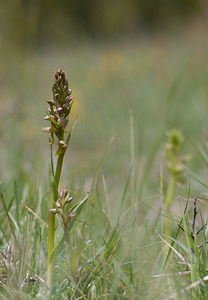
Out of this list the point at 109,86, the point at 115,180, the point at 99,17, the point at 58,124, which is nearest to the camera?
the point at 58,124

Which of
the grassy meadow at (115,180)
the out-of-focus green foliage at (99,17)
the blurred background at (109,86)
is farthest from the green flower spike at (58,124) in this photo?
the out-of-focus green foliage at (99,17)

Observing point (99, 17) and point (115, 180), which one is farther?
point (99, 17)

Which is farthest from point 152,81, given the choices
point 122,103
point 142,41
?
point 142,41

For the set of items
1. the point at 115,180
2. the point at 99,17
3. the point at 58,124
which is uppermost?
the point at 99,17

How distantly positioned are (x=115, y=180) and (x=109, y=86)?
2789mm

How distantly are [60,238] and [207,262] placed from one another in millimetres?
257

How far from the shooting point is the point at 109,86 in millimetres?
4555

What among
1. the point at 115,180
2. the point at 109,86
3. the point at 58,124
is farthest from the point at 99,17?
the point at 58,124

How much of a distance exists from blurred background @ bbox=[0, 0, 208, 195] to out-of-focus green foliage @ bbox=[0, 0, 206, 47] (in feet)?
0.16

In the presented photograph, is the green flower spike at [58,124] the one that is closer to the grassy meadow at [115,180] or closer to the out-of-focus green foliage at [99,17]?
the grassy meadow at [115,180]

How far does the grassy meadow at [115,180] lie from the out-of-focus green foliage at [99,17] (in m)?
0.43

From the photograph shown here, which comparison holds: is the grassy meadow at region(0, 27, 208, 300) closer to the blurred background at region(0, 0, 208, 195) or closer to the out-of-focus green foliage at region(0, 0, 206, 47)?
the blurred background at region(0, 0, 208, 195)

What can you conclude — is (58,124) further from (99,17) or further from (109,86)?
(99,17)

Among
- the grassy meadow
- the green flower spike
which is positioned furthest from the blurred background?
the green flower spike
